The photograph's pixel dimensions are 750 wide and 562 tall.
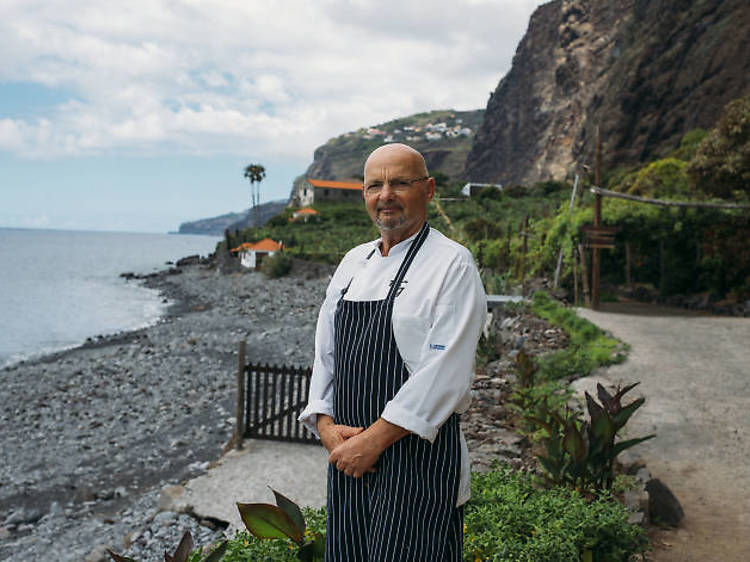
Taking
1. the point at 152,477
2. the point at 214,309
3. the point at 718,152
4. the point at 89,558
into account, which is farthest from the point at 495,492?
the point at 214,309

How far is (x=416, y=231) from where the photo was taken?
2109 millimetres

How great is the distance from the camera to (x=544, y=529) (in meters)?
2.95

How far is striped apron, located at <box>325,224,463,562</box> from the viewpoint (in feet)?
6.16

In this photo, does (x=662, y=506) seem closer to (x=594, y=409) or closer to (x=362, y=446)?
(x=594, y=409)

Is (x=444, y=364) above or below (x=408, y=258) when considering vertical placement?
below

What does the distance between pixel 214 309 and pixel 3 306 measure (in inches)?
618

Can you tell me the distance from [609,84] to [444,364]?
2025 inches

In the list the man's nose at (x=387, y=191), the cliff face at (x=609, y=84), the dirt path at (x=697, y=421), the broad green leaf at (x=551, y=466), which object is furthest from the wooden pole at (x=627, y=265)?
the cliff face at (x=609, y=84)

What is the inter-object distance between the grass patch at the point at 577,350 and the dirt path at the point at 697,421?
23 cm

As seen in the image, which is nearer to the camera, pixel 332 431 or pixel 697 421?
pixel 332 431

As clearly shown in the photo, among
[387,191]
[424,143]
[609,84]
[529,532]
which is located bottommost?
[529,532]

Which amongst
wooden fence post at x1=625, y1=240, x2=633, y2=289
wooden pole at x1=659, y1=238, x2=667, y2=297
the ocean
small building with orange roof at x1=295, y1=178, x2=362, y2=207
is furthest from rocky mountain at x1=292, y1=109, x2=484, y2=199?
wooden pole at x1=659, y1=238, x2=667, y2=297

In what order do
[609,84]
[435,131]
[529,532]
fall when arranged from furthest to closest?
1. [435,131]
2. [609,84]
3. [529,532]

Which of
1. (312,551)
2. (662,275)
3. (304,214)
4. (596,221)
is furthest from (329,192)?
(312,551)
